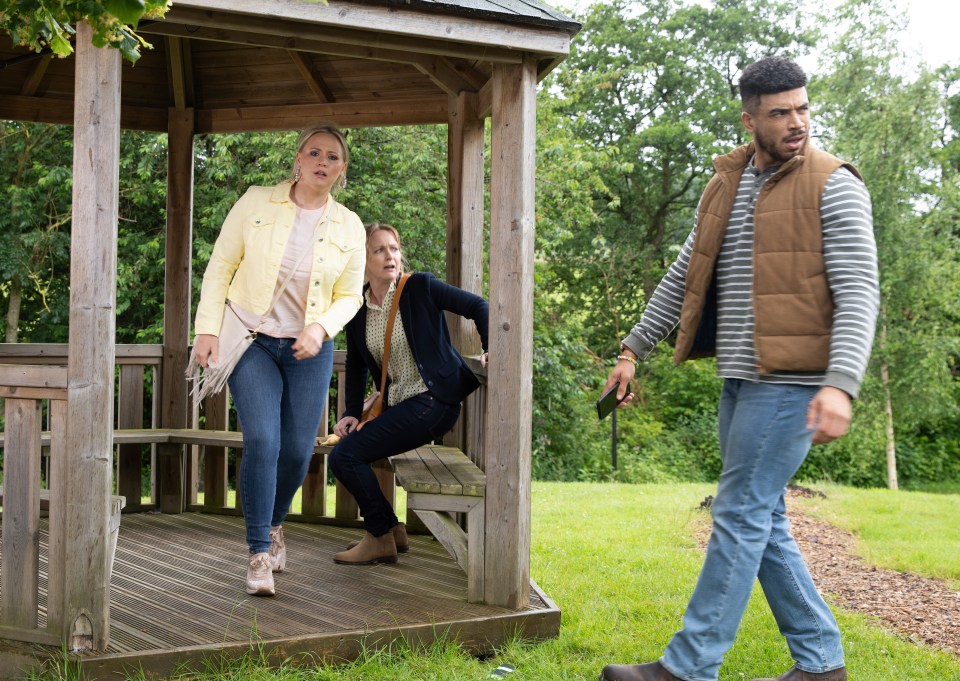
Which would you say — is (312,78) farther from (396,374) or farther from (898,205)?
(898,205)

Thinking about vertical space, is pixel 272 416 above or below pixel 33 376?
below

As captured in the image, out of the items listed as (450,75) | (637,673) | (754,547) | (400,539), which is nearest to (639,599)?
(400,539)

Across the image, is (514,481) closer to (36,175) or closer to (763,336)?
(763,336)

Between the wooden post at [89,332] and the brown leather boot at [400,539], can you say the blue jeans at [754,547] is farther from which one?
the brown leather boot at [400,539]

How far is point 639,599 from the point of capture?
4.83 metres

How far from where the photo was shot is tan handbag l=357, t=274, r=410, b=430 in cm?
455

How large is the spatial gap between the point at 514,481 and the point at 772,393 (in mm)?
1407

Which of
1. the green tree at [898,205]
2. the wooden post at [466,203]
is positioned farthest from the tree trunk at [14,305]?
the green tree at [898,205]

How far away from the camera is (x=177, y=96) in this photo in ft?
20.5

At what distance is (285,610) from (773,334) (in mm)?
2216

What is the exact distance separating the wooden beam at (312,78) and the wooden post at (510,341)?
2101 mm

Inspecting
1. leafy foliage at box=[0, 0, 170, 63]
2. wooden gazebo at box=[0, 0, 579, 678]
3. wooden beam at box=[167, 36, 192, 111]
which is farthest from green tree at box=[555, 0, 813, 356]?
leafy foliage at box=[0, 0, 170, 63]

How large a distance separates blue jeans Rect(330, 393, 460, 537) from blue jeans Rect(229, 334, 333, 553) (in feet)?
1.38

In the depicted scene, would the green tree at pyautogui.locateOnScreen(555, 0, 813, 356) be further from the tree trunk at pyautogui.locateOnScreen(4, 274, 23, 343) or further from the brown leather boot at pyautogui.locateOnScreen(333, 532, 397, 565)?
the brown leather boot at pyautogui.locateOnScreen(333, 532, 397, 565)
